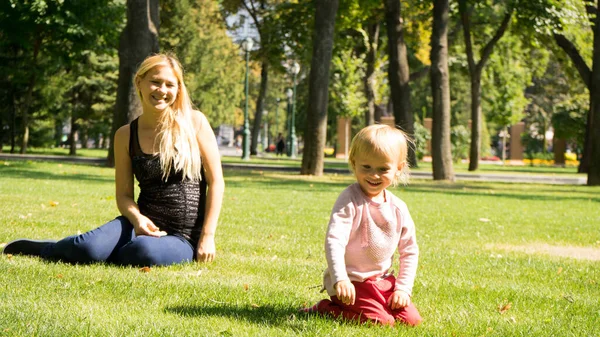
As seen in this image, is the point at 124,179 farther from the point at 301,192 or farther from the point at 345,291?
the point at 301,192

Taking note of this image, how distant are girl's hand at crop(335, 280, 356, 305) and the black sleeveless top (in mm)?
2468

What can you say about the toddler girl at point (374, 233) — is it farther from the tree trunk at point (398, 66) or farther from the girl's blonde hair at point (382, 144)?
the tree trunk at point (398, 66)

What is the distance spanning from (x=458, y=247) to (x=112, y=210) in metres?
4.78

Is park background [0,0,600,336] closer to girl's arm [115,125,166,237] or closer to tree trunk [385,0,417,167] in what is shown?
tree trunk [385,0,417,167]

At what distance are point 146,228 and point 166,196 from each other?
36cm

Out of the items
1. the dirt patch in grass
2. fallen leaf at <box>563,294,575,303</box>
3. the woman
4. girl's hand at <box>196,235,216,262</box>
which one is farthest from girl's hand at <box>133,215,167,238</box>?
the dirt patch in grass

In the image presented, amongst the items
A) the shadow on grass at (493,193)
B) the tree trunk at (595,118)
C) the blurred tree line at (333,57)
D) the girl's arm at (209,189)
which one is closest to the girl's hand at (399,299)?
the girl's arm at (209,189)

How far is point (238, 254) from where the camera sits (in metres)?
7.55

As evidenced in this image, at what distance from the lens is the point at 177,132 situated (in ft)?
21.1

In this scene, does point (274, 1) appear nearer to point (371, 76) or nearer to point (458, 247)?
point (371, 76)

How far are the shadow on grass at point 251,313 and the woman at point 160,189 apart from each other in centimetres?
144

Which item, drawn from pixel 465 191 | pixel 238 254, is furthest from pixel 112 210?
pixel 465 191

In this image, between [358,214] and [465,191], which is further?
[465,191]

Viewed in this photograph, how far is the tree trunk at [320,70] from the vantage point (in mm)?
23281
